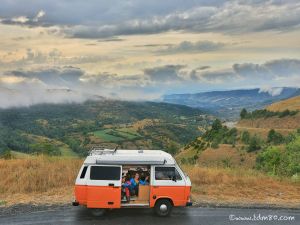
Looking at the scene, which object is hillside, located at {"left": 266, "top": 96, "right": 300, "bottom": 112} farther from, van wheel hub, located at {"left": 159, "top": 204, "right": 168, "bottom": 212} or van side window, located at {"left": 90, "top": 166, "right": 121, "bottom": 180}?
van side window, located at {"left": 90, "top": 166, "right": 121, "bottom": 180}

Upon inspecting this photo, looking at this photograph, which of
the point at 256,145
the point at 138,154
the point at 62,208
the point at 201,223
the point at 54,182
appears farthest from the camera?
the point at 256,145

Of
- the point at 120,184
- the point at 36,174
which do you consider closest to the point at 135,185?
the point at 120,184

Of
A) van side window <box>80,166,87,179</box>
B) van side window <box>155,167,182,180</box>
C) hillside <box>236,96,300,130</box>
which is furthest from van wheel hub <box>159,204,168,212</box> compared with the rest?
hillside <box>236,96,300,130</box>

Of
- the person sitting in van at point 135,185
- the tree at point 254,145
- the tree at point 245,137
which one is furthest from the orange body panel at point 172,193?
the tree at point 245,137

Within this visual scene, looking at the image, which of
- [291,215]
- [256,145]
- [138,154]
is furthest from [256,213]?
[256,145]

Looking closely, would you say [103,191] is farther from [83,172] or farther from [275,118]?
[275,118]

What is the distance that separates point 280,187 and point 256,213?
6049mm

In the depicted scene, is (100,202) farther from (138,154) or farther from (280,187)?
(280,187)

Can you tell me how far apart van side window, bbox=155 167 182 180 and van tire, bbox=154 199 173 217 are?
3.22 feet

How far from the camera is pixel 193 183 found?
24.1 meters

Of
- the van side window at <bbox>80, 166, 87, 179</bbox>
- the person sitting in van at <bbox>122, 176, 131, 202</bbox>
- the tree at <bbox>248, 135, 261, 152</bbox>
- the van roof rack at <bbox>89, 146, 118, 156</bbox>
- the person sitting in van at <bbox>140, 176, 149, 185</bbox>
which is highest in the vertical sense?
the van roof rack at <bbox>89, 146, 118, 156</bbox>

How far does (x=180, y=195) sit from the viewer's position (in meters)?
17.4

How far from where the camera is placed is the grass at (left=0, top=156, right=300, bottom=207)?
21031mm

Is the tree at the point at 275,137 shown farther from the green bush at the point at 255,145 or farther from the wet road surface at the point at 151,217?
the wet road surface at the point at 151,217
